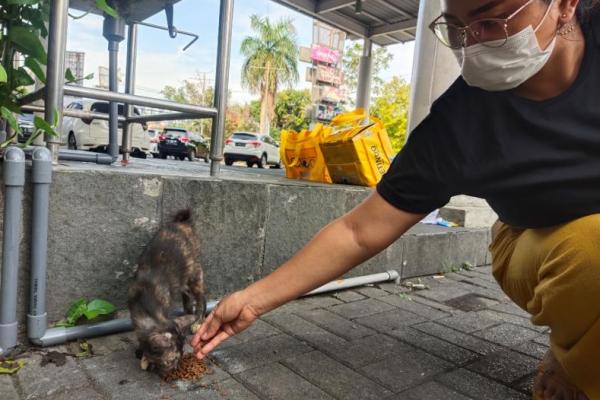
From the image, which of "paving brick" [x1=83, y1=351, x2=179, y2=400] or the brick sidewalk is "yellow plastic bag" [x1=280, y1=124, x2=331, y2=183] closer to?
the brick sidewalk

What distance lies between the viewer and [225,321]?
5.18ft

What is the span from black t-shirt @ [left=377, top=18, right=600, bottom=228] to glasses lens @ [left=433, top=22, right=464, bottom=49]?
21 centimetres

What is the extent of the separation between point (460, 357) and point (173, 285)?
1.45 metres

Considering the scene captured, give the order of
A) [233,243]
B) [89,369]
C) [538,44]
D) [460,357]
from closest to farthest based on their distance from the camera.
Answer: [538,44]
[89,369]
[460,357]
[233,243]

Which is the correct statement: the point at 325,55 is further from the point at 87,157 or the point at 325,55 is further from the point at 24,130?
the point at 87,157

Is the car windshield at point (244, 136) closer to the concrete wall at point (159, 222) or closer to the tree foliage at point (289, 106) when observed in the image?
the concrete wall at point (159, 222)

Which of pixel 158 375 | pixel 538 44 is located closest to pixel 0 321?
pixel 158 375

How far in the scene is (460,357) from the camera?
2184 millimetres

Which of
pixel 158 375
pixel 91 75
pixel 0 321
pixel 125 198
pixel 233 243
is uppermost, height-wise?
pixel 91 75

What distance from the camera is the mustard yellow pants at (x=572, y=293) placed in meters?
1.41

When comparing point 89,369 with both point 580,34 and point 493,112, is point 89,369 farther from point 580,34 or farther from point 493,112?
point 580,34

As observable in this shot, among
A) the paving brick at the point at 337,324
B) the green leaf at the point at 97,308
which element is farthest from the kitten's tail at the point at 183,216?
the paving brick at the point at 337,324

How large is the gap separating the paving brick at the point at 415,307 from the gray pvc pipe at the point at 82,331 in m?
1.69

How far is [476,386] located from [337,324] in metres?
0.83
